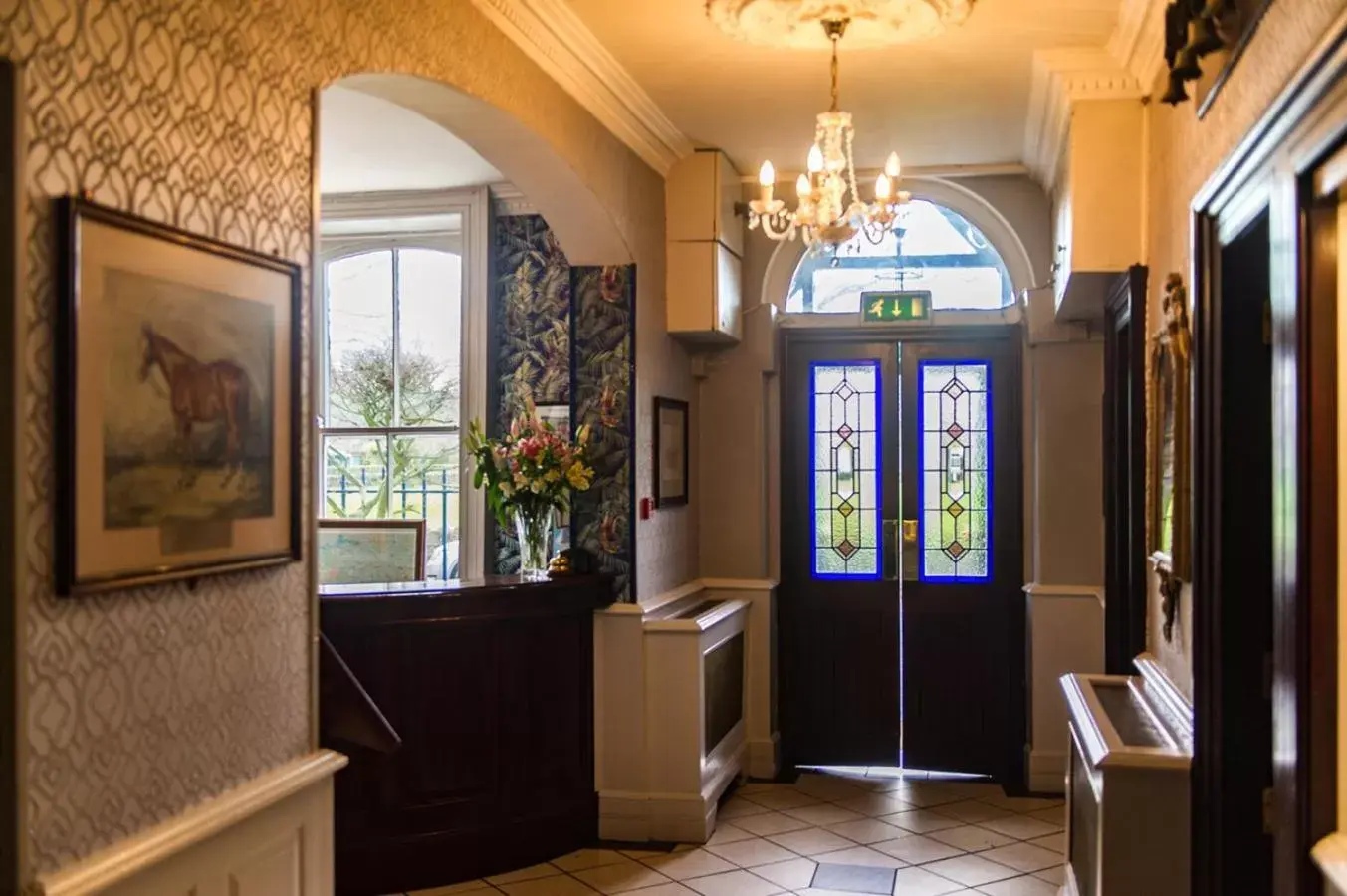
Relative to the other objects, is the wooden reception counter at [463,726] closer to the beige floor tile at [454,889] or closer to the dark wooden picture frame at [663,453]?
the beige floor tile at [454,889]

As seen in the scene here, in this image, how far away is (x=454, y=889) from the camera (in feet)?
14.8

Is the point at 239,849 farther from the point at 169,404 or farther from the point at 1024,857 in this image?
the point at 1024,857

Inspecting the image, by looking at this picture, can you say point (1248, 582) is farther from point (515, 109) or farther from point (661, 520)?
point (661, 520)

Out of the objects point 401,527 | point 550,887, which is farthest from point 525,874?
point 401,527

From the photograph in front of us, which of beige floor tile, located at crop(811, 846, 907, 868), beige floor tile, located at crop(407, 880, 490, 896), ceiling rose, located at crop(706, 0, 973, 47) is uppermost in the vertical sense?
ceiling rose, located at crop(706, 0, 973, 47)

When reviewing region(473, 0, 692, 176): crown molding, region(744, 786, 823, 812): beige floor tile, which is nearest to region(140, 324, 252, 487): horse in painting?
region(473, 0, 692, 176): crown molding

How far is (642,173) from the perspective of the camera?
532 cm

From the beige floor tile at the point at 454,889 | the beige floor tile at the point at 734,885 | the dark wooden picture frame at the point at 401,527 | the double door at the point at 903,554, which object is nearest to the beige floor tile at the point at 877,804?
the double door at the point at 903,554

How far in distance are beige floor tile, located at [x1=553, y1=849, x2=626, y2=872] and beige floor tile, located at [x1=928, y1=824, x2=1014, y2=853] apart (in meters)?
1.36

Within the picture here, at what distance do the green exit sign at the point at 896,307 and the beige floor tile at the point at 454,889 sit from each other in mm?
3261

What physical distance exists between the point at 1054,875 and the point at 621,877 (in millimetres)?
1642

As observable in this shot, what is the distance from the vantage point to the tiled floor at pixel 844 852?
4570mm

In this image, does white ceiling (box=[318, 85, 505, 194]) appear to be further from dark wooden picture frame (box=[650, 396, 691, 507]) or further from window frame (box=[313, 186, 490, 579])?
dark wooden picture frame (box=[650, 396, 691, 507])

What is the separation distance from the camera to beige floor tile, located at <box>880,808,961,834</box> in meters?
5.36
